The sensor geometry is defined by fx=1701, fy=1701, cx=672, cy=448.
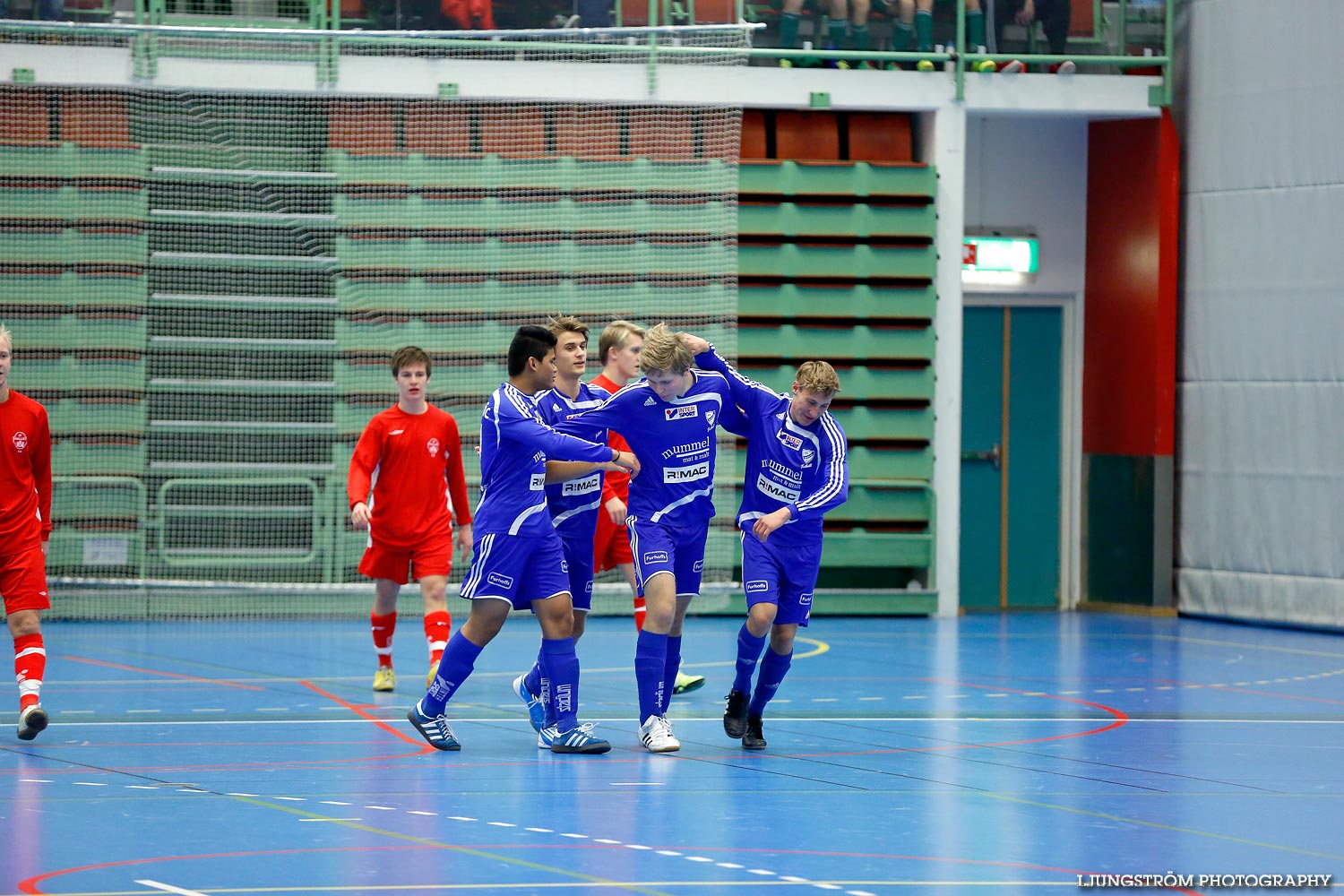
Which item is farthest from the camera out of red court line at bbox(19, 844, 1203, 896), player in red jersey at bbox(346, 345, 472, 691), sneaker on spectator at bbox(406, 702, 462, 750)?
player in red jersey at bbox(346, 345, 472, 691)

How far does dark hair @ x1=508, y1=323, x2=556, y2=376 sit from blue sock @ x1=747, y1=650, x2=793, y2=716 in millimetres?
1732

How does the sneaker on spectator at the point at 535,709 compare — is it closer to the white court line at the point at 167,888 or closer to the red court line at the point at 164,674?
the red court line at the point at 164,674

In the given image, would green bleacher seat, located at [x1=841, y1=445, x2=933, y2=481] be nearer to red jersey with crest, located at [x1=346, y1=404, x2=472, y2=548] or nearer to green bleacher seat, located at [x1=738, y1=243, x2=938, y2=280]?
green bleacher seat, located at [x1=738, y1=243, x2=938, y2=280]

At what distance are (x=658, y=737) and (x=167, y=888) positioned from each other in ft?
9.93

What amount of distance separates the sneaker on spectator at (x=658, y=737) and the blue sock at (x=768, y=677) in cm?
43

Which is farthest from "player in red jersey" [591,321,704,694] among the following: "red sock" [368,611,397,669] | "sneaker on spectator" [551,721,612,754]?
"red sock" [368,611,397,669]

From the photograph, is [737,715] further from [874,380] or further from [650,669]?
[874,380]

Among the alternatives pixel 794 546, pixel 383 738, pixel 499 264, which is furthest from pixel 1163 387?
pixel 383 738

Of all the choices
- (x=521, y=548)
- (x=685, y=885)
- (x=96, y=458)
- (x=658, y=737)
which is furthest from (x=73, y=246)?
(x=685, y=885)

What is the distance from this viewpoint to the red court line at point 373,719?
789cm

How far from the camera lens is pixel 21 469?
8.07 meters

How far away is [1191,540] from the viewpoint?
→ 51.0ft

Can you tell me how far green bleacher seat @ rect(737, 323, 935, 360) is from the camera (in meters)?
15.3

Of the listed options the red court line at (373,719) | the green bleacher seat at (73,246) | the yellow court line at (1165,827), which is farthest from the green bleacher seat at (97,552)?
the yellow court line at (1165,827)
